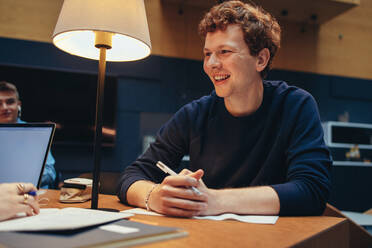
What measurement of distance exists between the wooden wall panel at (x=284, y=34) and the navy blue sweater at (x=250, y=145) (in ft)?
11.3

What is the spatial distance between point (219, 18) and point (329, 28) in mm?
5126

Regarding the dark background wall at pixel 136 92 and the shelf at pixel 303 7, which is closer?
the dark background wall at pixel 136 92

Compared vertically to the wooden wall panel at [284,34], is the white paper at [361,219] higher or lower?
lower

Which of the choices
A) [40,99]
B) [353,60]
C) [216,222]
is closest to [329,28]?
[353,60]

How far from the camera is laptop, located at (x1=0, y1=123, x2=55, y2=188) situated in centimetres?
92

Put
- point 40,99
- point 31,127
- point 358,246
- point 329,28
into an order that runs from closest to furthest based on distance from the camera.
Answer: point 31,127 < point 358,246 < point 40,99 < point 329,28

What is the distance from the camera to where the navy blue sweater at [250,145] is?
1022 mm

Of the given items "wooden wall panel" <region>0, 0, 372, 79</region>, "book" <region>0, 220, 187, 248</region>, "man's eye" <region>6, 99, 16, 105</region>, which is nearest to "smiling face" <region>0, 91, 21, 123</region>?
"man's eye" <region>6, 99, 16, 105</region>

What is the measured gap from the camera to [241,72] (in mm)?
1253

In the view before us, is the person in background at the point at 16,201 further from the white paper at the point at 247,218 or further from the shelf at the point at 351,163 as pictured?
the shelf at the point at 351,163

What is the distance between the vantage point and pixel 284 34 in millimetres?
5262

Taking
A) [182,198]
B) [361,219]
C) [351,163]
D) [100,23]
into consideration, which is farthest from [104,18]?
[351,163]

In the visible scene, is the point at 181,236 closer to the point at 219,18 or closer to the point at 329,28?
the point at 219,18

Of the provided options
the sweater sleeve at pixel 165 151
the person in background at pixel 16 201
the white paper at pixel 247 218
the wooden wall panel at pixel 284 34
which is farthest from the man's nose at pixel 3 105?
the white paper at pixel 247 218
